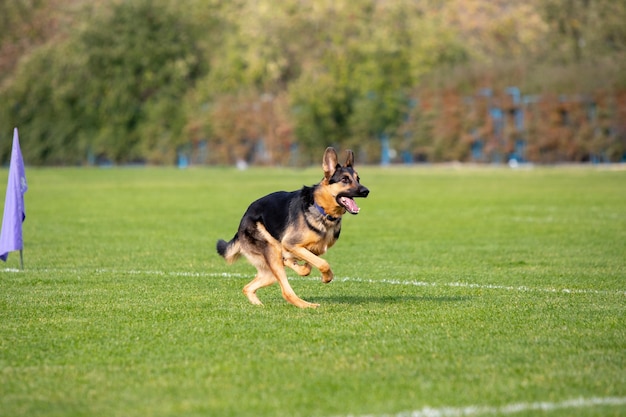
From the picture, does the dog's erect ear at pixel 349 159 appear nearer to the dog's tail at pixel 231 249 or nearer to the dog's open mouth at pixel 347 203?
the dog's open mouth at pixel 347 203

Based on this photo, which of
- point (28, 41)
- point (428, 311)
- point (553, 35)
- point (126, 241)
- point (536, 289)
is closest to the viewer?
point (428, 311)

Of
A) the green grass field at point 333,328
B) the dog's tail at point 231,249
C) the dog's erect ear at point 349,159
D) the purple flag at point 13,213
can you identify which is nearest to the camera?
the green grass field at point 333,328

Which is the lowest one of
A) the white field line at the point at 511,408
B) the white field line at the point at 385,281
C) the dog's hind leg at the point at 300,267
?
the white field line at the point at 385,281

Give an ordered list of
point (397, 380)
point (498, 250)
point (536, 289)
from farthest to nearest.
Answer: point (498, 250)
point (536, 289)
point (397, 380)

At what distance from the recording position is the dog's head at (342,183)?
36.5ft

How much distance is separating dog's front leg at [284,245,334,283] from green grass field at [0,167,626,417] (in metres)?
0.40

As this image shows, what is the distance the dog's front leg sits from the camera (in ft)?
36.5

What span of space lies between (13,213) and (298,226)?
4953 mm

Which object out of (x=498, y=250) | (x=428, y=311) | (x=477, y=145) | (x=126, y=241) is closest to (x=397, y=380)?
(x=428, y=311)

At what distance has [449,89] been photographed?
202 feet

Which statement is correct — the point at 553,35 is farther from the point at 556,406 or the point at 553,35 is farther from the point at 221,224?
the point at 556,406

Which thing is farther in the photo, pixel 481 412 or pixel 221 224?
pixel 221 224

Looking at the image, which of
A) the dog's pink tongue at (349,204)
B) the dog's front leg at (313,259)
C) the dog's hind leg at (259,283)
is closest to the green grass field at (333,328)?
the dog's hind leg at (259,283)

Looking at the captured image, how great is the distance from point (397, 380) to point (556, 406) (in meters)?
1.25
